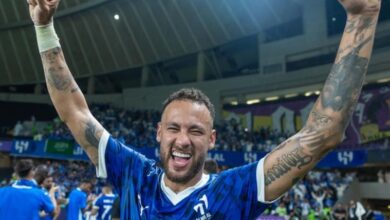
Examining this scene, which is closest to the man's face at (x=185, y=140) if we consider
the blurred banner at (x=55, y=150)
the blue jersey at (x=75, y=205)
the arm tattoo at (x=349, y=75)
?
the arm tattoo at (x=349, y=75)

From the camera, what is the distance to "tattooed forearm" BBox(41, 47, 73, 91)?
252 centimetres

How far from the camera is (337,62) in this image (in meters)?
1.97

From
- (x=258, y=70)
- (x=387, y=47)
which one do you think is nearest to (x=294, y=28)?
(x=258, y=70)

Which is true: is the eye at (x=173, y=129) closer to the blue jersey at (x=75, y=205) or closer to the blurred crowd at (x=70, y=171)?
the blue jersey at (x=75, y=205)

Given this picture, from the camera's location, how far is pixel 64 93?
2518 mm

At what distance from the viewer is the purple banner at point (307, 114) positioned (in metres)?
23.8

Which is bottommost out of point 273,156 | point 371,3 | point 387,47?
point 273,156

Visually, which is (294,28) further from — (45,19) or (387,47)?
(45,19)

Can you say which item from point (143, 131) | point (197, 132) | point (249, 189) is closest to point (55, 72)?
point (197, 132)

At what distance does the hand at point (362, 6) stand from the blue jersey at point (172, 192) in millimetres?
812

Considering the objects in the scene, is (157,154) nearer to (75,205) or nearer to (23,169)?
(75,205)

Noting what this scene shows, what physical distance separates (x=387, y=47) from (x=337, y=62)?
24288 mm

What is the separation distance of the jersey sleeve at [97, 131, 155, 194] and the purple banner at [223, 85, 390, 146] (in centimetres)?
2310

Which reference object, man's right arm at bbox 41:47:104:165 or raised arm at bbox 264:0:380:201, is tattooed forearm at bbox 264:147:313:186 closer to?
raised arm at bbox 264:0:380:201
